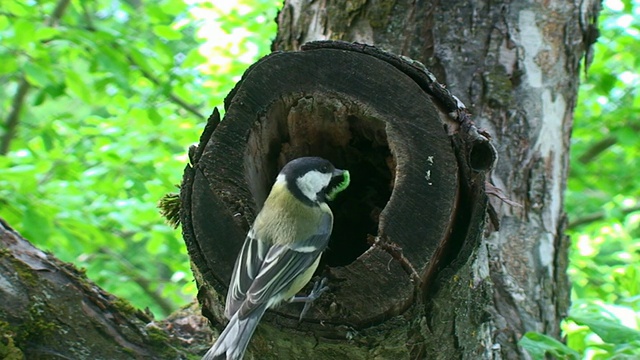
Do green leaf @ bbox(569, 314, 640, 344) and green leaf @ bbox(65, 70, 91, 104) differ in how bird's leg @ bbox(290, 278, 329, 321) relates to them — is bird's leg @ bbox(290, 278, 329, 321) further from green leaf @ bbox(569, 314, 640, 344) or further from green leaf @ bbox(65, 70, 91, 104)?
green leaf @ bbox(65, 70, 91, 104)

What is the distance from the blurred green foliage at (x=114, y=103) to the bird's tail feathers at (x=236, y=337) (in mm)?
2253

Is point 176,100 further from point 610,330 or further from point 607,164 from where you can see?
point 607,164

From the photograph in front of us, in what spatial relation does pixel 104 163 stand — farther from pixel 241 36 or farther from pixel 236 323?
pixel 236 323

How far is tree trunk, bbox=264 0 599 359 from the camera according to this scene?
2.20 metres

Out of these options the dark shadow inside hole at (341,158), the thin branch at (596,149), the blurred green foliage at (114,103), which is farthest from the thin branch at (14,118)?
the thin branch at (596,149)

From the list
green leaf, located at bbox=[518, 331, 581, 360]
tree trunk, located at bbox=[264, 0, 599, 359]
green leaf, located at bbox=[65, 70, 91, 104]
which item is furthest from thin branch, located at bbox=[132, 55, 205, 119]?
green leaf, located at bbox=[518, 331, 581, 360]

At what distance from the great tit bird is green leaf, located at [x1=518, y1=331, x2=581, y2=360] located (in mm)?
695

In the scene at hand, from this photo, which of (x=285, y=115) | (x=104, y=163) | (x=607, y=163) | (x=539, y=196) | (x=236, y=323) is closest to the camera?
(x=236, y=323)

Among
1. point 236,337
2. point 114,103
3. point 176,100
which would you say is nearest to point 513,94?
point 236,337

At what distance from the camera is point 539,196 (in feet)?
7.47

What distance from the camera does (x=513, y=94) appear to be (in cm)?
229

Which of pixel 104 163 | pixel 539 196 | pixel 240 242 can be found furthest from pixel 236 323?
pixel 104 163

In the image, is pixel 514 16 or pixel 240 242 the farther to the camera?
pixel 514 16

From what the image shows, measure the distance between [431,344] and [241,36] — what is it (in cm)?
354
